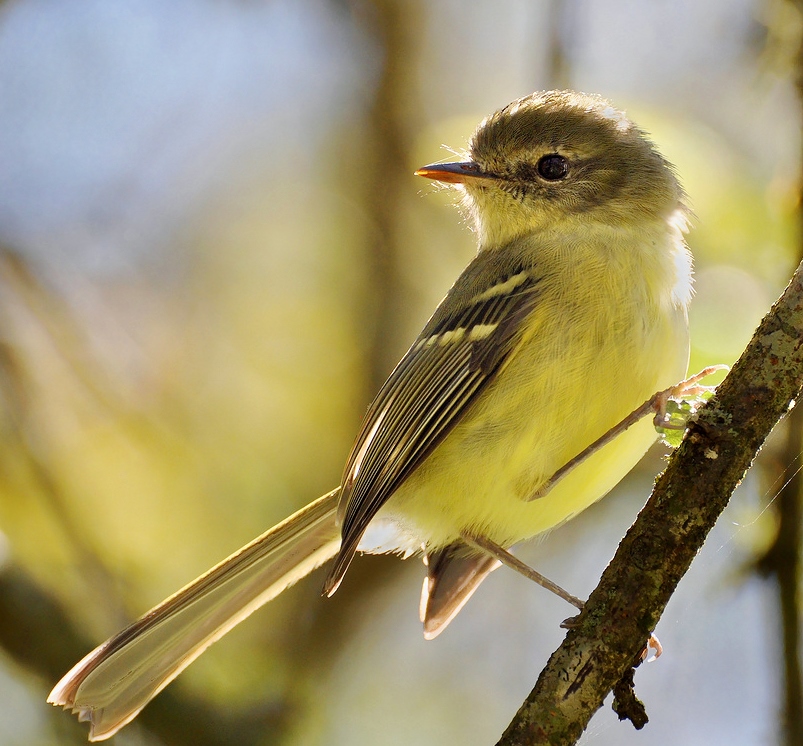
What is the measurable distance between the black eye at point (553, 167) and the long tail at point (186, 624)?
1376mm

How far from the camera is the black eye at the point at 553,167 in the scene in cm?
346

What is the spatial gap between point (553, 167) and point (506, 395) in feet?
3.36

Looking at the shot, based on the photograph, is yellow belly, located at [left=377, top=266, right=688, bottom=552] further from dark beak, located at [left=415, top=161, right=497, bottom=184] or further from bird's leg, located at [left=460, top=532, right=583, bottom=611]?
dark beak, located at [left=415, top=161, right=497, bottom=184]

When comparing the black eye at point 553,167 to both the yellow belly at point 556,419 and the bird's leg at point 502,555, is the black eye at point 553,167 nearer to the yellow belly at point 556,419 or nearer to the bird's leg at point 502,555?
the yellow belly at point 556,419

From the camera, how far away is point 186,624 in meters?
3.04

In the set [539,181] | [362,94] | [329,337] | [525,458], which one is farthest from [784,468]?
[362,94]

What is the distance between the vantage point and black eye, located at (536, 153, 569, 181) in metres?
3.46

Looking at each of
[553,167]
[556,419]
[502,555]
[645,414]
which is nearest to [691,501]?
[645,414]

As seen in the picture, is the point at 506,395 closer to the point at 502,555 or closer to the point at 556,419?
the point at 556,419

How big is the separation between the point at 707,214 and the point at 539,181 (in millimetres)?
838

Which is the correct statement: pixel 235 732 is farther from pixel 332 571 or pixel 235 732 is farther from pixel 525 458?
pixel 525 458

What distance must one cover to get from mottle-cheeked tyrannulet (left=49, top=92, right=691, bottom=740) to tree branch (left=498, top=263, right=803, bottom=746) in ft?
2.00

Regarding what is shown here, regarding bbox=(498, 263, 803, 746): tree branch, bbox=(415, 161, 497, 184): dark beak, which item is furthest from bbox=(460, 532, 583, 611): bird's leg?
bbox=(415, 161, 497, 184): dark beak

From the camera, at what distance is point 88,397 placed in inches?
195
